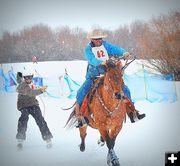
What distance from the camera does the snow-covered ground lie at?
4.20 m

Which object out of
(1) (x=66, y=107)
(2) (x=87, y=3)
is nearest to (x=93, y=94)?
(1) (x=66, y=107)

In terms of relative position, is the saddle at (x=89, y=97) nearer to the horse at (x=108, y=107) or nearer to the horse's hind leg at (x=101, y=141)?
the horse at (x=108, y=107)

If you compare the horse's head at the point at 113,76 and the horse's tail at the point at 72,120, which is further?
the horse's tail at the point at 72,120

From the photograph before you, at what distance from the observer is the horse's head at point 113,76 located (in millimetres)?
4086

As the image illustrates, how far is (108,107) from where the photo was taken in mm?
4141

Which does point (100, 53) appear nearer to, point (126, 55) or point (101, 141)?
point (126, 55)

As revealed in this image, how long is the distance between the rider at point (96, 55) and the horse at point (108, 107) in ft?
0.16

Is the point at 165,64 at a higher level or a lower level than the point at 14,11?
lower

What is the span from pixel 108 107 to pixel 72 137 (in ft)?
1.52

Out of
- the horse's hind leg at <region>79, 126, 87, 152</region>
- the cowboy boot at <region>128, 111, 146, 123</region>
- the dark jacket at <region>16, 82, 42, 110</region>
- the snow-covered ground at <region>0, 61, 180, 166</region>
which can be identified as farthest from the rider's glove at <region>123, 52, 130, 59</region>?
the dark jacket at <region>16, 82, 42, 110</region>

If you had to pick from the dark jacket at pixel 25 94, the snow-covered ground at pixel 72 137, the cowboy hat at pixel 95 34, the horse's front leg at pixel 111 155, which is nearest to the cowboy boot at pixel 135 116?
the snow-covered ground at pixel 72 137

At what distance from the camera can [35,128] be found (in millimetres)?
4203

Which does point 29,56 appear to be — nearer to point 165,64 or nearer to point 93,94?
point 93,94

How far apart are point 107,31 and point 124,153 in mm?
1195
